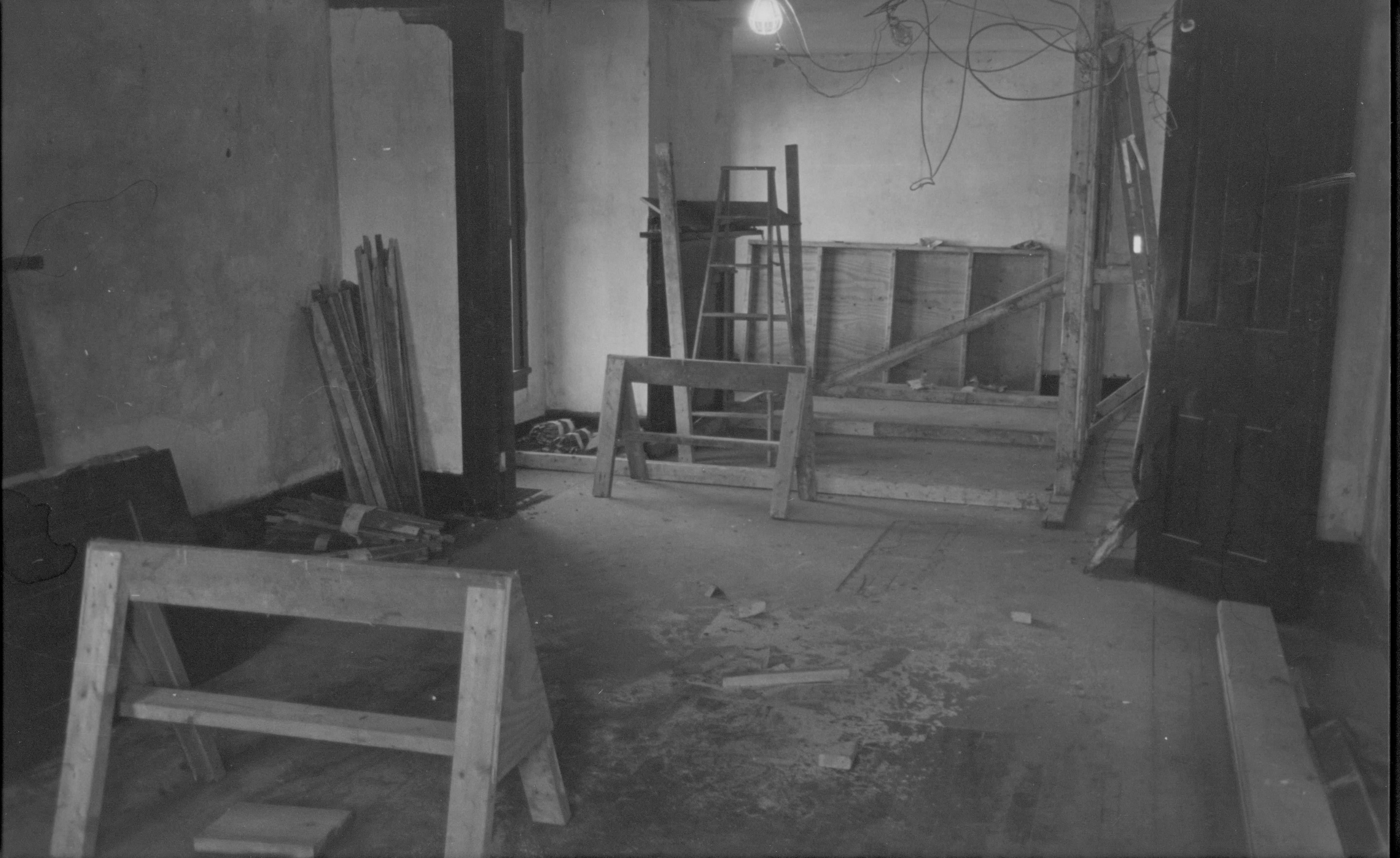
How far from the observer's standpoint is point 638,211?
7.53 meters

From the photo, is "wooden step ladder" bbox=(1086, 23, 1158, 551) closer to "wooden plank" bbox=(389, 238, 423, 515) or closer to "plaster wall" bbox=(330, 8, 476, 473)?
"plaster wall" bbox=(330, 8, 476, 473)

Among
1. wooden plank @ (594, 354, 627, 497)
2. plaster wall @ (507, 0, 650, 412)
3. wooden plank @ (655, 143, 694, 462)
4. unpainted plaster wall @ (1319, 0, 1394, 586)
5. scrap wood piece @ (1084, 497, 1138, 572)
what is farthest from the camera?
plaster wall @ (507, 0, 650, 412)

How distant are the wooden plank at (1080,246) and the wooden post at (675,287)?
2250 mm

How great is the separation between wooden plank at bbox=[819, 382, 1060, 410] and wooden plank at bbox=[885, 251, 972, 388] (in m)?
0.71

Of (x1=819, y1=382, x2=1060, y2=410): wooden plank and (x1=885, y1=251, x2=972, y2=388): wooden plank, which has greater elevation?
(x1=885, y1=251, x2=972, y2=388): wooden plank

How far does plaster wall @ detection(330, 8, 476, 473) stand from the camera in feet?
18.0

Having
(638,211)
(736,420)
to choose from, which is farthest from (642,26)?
(736,420)

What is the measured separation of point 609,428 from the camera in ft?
20.4

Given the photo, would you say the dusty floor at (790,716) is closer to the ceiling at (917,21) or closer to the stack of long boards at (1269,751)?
the stack of long boards at (1269,751)

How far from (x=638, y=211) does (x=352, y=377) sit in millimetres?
2663

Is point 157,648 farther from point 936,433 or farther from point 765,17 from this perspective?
point 936,433

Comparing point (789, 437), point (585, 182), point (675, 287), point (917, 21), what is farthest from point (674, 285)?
point (917, 21)

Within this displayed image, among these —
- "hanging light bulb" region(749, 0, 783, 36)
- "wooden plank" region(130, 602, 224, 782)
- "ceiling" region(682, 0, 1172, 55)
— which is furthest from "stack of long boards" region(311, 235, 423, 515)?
"ceiling" region(682, 0, 1172, 55)

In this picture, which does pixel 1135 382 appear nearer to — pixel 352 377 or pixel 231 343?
pixel 352 377
